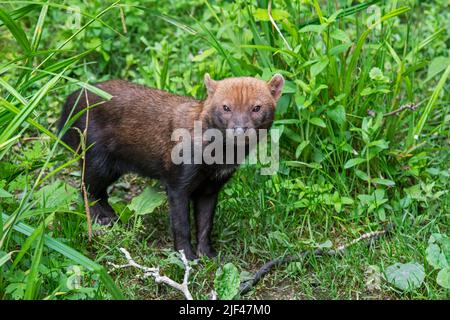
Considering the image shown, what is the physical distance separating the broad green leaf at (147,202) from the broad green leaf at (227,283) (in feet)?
3.67

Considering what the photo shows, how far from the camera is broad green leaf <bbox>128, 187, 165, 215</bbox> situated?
5840 mm

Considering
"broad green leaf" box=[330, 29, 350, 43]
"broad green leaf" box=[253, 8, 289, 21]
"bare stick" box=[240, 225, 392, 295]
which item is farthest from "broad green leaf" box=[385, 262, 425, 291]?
"broad green leaf" box=[253, 8, 289, 21]

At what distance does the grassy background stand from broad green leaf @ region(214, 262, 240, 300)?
273 millimetres

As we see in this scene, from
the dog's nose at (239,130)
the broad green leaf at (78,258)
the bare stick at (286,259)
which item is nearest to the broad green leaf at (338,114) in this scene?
the bare stick at (286,259)

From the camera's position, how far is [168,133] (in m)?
5.85

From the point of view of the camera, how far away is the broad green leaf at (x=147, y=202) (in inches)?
230

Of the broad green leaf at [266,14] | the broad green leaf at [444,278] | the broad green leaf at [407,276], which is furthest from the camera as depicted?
the broad green leaf at [266,14]

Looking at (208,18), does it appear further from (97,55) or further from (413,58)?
(413,58)

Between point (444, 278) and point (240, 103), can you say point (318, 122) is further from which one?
point (444, 278)

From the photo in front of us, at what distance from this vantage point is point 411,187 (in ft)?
20.0

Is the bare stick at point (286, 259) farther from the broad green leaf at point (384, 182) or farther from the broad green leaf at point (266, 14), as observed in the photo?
the broad green leaf at point (266, 14)

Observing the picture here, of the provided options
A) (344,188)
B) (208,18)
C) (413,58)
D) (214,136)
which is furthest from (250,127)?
(208,18)

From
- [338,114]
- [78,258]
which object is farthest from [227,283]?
[338,114]

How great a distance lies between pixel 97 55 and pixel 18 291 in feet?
12.5
